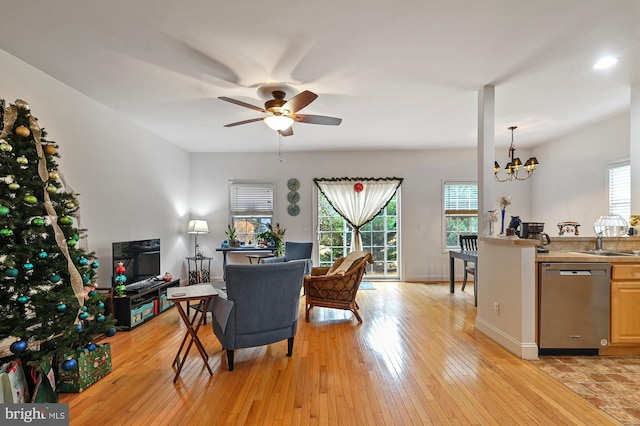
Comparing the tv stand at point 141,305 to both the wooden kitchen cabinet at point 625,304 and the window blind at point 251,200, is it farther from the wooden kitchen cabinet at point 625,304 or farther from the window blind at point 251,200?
the wooden kitchen cabinet at point 625,304

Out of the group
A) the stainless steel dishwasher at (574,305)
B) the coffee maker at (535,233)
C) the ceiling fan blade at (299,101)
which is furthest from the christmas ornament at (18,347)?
the coffee maker at (535,233)

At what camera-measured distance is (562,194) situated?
223 inches

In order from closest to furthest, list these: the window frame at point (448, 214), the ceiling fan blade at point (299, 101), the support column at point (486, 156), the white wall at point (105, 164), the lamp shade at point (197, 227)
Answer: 1. the ceiling fan blade at point (299, 101)
2. the white wall at point (105, 164)
3. the support column at point (486, 156)
4. the lamp shade at point (197, 227)
5. the window frame at point (448, 214)

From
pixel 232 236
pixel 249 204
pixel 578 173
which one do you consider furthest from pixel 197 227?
pixel 578 173

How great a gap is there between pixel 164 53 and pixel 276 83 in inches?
41.9

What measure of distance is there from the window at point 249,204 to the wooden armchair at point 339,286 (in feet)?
9.65

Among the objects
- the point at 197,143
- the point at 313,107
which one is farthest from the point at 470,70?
the point at 197,143

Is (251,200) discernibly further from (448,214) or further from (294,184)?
(448,214)

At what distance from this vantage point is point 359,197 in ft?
21.6

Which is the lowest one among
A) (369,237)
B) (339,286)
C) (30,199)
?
(339,286)

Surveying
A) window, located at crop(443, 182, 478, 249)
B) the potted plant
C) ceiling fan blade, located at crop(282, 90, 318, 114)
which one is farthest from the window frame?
ceiling fan blade, located at crop(282, 90, 318, 114)

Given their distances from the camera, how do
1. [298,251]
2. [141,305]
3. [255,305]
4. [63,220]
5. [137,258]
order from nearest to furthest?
[63,220] → [255,305] → [141,305] → [137,258] → [298,251]

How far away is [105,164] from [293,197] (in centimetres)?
342

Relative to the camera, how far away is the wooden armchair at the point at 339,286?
154 inches
